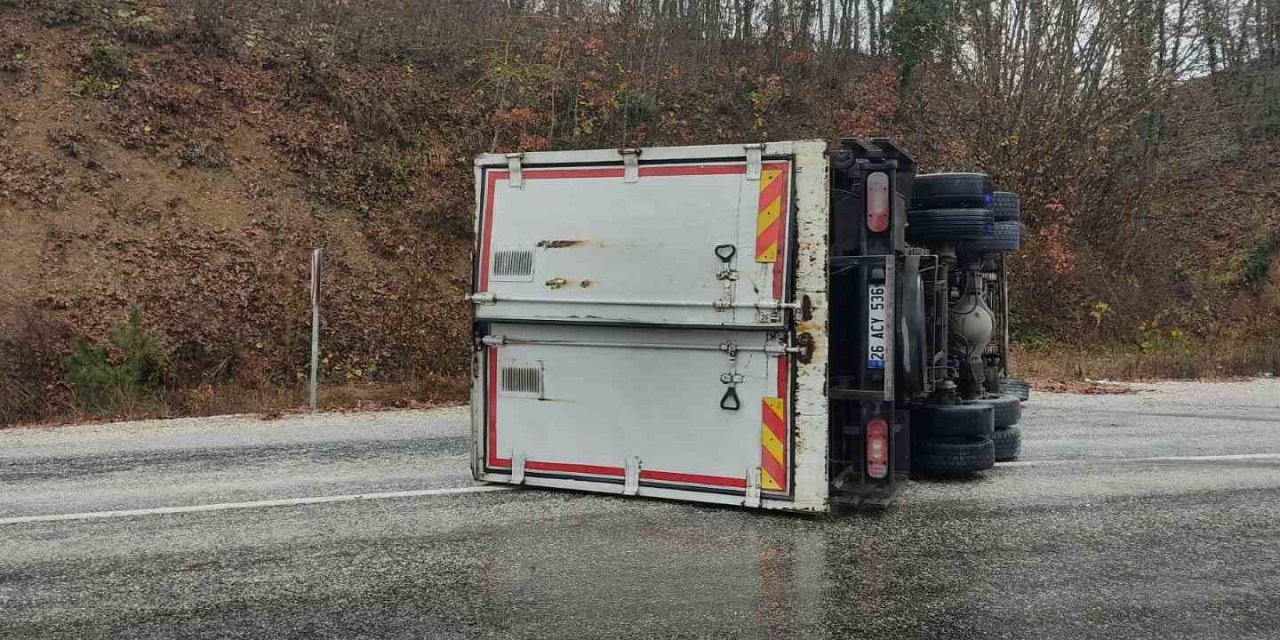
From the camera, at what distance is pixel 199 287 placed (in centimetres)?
1522

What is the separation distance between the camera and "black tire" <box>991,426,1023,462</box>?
7418 millimetres

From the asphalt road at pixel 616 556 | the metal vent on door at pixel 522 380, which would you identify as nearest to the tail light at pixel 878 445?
the asphalt road at pixel 616 556

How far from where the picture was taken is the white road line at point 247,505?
6090 mm

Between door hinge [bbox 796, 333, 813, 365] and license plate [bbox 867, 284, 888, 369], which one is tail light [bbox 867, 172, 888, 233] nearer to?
license plate [bbox 867, 284, 888, 369]

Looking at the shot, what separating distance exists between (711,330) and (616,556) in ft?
5.01

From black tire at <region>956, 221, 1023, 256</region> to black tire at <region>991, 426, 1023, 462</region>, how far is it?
1416 mm

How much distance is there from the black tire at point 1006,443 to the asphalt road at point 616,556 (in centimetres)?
22

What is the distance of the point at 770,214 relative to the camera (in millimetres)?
5770

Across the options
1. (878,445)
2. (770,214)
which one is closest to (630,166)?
(770,214)

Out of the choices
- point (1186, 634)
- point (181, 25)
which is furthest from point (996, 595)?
point (181, 25)

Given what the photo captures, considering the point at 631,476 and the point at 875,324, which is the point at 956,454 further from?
the point at 631,476

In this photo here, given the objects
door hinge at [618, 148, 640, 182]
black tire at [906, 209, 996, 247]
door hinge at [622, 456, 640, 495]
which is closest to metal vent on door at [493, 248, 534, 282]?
door hinge at [618, 148, 640, 182]

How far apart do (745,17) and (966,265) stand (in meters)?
21.1

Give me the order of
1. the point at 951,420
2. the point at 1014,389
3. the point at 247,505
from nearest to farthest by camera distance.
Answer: the point at 247,505, the point at 951,420, the point at 1014,389
